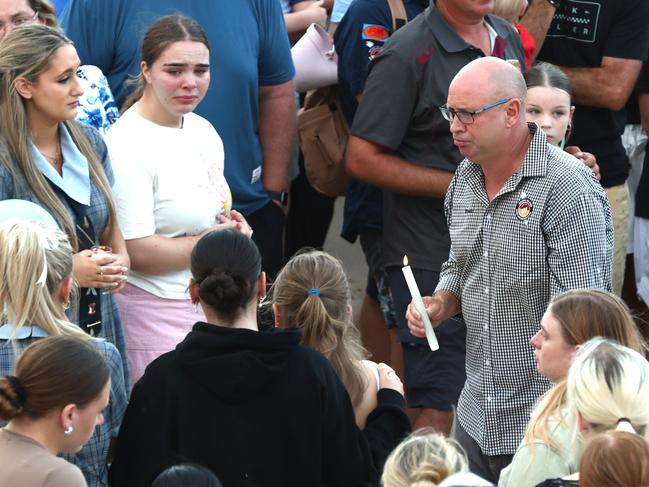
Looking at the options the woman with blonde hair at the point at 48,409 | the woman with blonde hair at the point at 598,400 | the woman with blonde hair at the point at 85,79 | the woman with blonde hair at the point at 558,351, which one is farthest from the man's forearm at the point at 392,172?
the woman with blonde hair at the point at 48,409

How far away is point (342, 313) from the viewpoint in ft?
13.3

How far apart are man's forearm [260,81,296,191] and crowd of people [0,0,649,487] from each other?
0.4 inches

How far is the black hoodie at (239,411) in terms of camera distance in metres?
3.54

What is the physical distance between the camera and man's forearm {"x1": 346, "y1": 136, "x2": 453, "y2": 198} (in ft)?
17.3

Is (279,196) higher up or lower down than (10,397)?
lower down

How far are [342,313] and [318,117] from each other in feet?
7.56

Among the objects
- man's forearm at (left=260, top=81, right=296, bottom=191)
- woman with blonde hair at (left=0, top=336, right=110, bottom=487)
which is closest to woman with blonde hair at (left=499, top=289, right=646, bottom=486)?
woman with blonde hair at (left=0, top=336, right=110, bottom=487)

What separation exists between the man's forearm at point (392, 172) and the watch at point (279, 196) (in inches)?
21.2

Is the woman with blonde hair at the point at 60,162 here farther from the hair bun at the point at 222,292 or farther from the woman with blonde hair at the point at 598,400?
the woman with blonde hair at the point at 598,400

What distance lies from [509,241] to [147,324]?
4.80ft

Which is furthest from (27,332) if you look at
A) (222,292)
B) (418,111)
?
(418,111)

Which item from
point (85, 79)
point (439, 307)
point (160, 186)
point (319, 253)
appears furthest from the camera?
point (85, 79)

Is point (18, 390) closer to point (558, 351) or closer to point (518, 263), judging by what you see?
point (558, 351)

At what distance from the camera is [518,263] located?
423 centimetres
